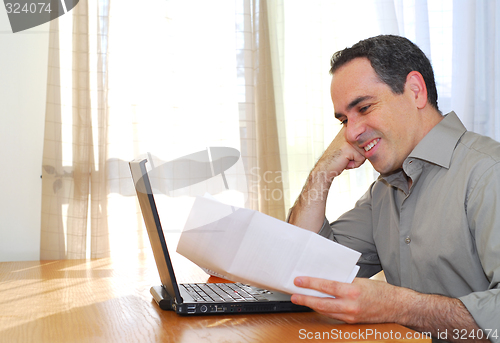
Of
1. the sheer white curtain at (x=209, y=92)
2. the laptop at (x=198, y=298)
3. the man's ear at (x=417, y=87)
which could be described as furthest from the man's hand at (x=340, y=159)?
the sheer white curtain at (x=209, y=92)

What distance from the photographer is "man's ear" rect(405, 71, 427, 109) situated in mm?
1059

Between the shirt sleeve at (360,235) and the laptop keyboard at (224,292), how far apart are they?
395 millimetres

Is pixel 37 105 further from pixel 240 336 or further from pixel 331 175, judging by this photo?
pixel 240 336

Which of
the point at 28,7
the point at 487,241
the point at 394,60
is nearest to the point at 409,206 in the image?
the point at 487,241

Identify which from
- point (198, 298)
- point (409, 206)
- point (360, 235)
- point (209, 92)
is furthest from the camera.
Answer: point (209, 92)

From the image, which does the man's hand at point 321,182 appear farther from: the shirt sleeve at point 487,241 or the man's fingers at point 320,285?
the man's fingers at point 320,285

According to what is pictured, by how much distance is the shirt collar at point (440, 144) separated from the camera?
96 cm

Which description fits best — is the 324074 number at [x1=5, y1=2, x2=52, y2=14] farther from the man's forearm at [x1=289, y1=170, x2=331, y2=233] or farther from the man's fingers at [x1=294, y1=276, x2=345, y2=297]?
the man's fingers at [x1=294, y1=276, x2=345, y2=297]

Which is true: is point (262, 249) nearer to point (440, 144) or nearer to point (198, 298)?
point (198, 298)

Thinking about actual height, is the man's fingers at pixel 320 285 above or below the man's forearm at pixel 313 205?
below

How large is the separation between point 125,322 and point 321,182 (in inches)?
27.4

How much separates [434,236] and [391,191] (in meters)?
0.24

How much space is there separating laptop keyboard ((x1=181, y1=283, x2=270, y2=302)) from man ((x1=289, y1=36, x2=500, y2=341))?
14 cm

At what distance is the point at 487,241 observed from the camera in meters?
0.78
